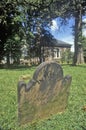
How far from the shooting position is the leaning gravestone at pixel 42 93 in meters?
6.14

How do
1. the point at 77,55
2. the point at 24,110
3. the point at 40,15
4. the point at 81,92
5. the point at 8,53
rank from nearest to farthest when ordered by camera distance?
the point at 24,110 → the point at 81,92 → the point at 8,53 → the point at 40,15 → the point at 77,55

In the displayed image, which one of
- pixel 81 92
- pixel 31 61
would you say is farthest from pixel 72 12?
pixel 81 92

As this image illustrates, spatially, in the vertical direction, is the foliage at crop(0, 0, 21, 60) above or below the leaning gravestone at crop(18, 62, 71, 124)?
above

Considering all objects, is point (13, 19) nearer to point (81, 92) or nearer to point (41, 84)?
point (81, 92)

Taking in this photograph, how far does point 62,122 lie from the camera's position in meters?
6.53

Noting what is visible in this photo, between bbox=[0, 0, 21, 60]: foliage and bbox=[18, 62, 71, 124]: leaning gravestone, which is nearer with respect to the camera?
bbox=[18, 62, 71, 124]: leaning gravestone

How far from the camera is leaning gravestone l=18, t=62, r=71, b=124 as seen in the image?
20.1 ft

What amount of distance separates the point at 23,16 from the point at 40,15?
7.74 metres

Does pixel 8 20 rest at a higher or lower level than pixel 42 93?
higher

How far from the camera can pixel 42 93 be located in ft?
21.2

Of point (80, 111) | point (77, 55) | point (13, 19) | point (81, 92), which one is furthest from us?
point (77, 55)

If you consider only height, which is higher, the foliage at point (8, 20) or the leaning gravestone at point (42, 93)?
the foliage at point (8, 20)

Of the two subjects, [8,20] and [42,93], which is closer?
[42,93]

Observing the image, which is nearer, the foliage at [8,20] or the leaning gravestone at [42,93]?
the leaning gravestone at [42,93]
